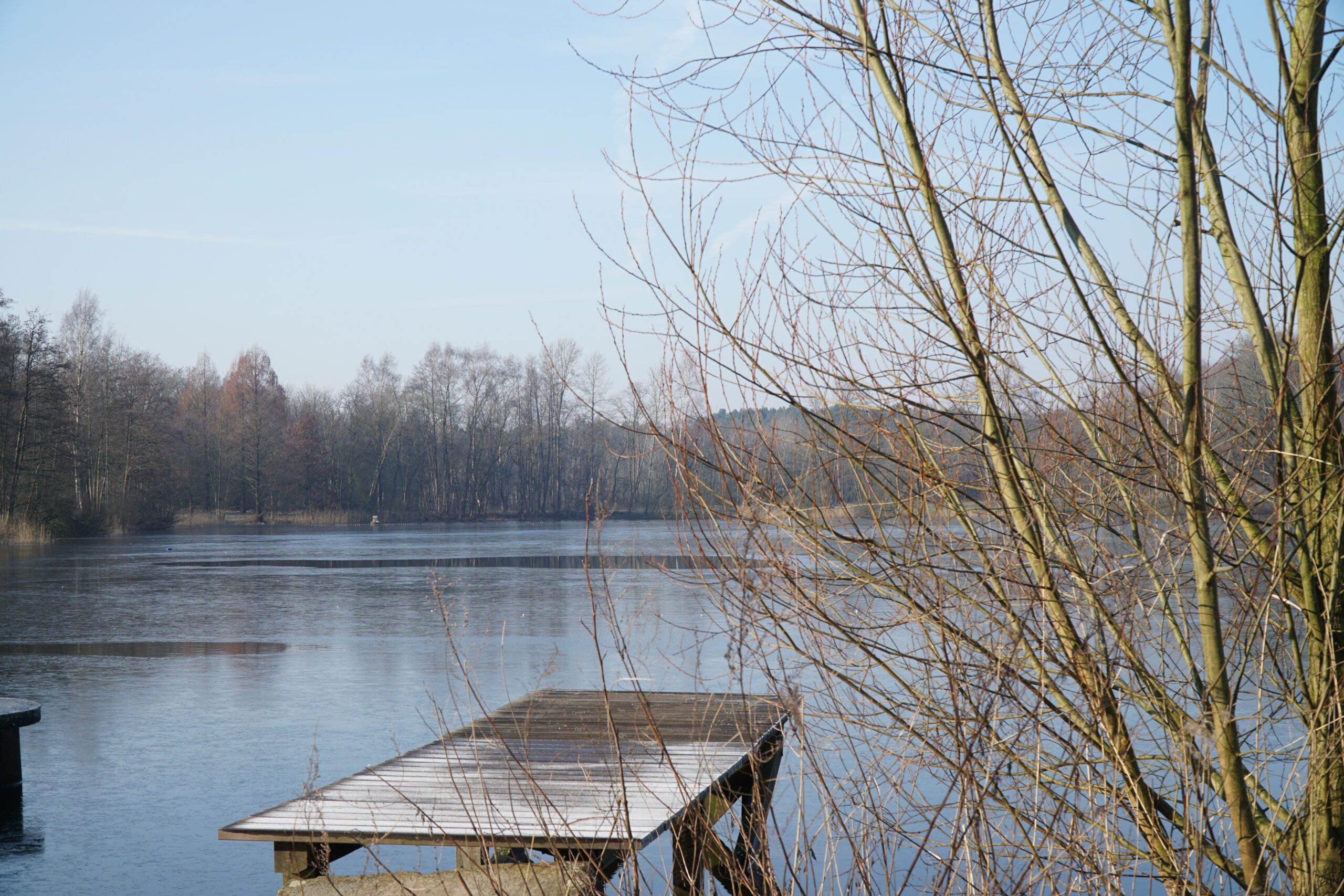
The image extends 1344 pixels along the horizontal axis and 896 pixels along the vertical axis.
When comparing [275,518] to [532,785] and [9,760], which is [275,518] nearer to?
[9,760]

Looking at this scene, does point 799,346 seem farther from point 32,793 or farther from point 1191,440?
point 32,793

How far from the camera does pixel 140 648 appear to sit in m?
13.5

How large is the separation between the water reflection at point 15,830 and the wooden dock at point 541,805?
7.75 feet

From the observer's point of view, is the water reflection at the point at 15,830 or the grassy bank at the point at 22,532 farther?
the grassy bank at the point at 22,532

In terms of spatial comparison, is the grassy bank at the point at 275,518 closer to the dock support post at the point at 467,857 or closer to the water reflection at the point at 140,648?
the water reflection at the point at 140,648

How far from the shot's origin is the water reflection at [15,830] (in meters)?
6.27

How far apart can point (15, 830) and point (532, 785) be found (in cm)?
499

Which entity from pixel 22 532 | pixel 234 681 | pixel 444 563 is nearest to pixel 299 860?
pixel 234 681

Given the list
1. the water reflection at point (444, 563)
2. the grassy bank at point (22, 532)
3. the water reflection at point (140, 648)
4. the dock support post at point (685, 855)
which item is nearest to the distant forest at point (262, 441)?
the grassy bank at point (22, 532)

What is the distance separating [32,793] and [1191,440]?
7.45 meters

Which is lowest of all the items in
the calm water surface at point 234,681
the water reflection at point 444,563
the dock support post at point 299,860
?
the calm water surface at point 234,681

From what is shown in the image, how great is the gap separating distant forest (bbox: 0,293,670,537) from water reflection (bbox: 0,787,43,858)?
3671cm

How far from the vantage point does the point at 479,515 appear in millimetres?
74625

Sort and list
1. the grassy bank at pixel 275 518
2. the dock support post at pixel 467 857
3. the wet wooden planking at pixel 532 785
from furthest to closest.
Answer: the grassy bank at pixel 275 518 → the dock support post at pixel 467 857 → the wet wooden planking at pixel 532 785
